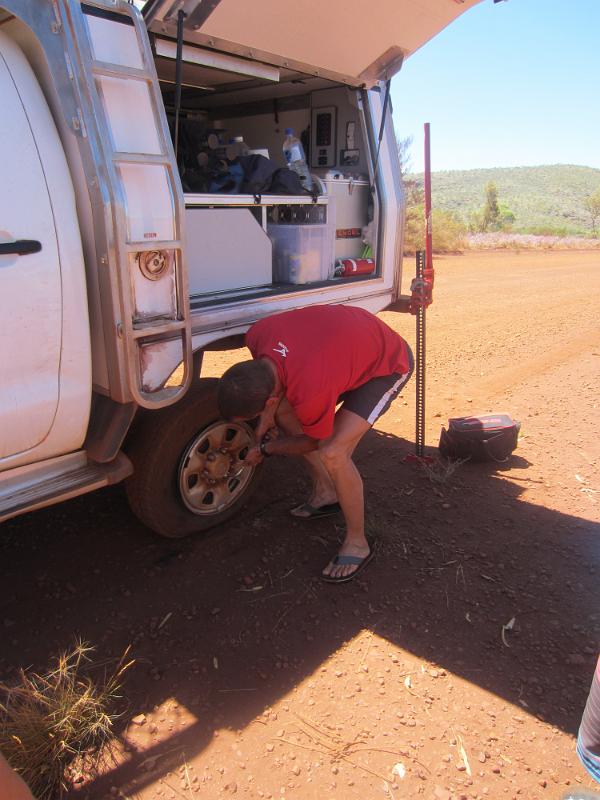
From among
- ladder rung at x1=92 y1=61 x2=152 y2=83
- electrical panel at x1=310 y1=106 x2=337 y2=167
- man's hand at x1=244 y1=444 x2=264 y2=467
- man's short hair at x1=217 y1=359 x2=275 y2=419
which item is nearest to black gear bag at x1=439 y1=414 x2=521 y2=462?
man's hand at x1=244 y1=444 x2=264 y2=467

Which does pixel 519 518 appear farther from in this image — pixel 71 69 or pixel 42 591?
pixel 71 69

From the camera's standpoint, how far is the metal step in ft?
8.22

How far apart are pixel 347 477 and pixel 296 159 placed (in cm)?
226

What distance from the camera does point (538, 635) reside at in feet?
8.98

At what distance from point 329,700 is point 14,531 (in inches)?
78.0

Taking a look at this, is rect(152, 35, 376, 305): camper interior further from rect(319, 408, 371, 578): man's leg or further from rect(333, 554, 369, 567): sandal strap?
rect(333, 554, 369, 567): sandal strap

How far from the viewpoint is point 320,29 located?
11.3 ft

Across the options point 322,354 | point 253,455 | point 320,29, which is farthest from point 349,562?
point 320,29

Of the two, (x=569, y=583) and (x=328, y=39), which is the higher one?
(x=328, y=39)

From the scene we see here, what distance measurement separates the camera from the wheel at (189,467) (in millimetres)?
2988

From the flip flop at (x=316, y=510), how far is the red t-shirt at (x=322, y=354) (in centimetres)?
90

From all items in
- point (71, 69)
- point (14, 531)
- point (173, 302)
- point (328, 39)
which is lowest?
point (14, 531)

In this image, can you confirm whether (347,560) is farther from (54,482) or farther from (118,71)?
(118,71)

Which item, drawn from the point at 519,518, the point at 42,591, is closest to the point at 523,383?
the point at 519,518
